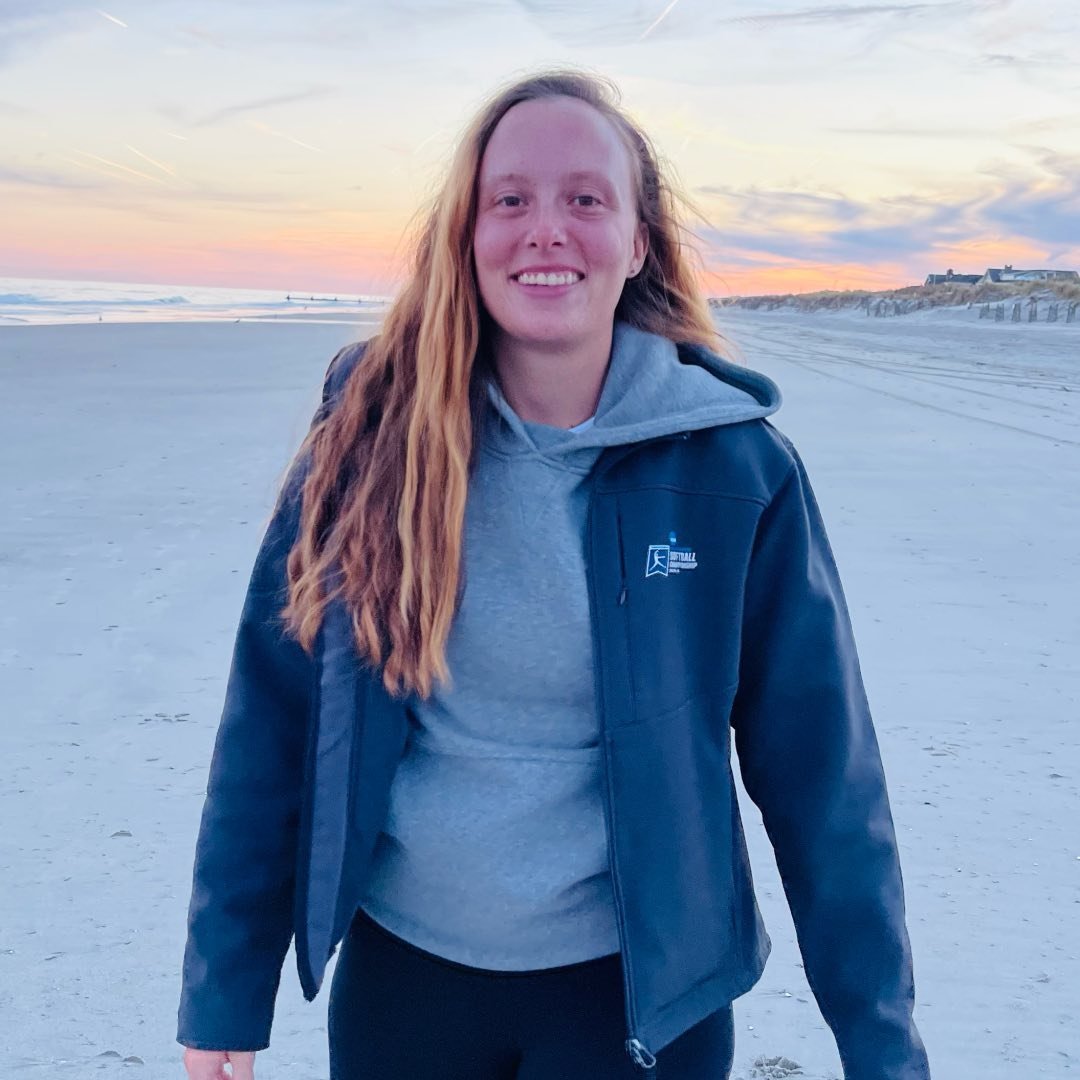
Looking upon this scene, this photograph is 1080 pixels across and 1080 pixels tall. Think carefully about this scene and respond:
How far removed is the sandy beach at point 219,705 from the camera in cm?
278

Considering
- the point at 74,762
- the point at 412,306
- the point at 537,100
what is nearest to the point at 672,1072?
the point at 412,306

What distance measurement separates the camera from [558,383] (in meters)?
1.70

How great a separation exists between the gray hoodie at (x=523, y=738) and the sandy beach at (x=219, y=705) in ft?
1.47

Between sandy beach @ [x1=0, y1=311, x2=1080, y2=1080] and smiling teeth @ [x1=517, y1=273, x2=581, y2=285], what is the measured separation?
1.64 ft

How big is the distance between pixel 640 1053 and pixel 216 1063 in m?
0.63

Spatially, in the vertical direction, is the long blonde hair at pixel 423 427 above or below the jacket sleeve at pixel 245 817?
above

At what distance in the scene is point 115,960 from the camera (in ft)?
9.67

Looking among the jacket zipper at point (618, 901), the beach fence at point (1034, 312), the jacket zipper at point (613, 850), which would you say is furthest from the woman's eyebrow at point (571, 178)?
the beach fence at point (1034, 312)

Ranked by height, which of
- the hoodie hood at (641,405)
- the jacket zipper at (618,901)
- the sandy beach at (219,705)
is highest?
the hoodie hood at (641,405)

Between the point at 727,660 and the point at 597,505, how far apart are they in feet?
0.88

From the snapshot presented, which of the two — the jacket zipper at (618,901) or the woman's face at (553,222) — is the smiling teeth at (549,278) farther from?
the jacket zipper at (618,901)

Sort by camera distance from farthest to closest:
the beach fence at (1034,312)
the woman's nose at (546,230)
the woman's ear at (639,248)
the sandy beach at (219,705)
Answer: the beach fence at (1034,312)
the sandy beach at (219,705)
the woman's ear at (639,248)
the woman's nose at (546,230)

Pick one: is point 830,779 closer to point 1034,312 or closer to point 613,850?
point 613,850

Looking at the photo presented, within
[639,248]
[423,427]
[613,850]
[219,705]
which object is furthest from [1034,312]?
[613,850]
